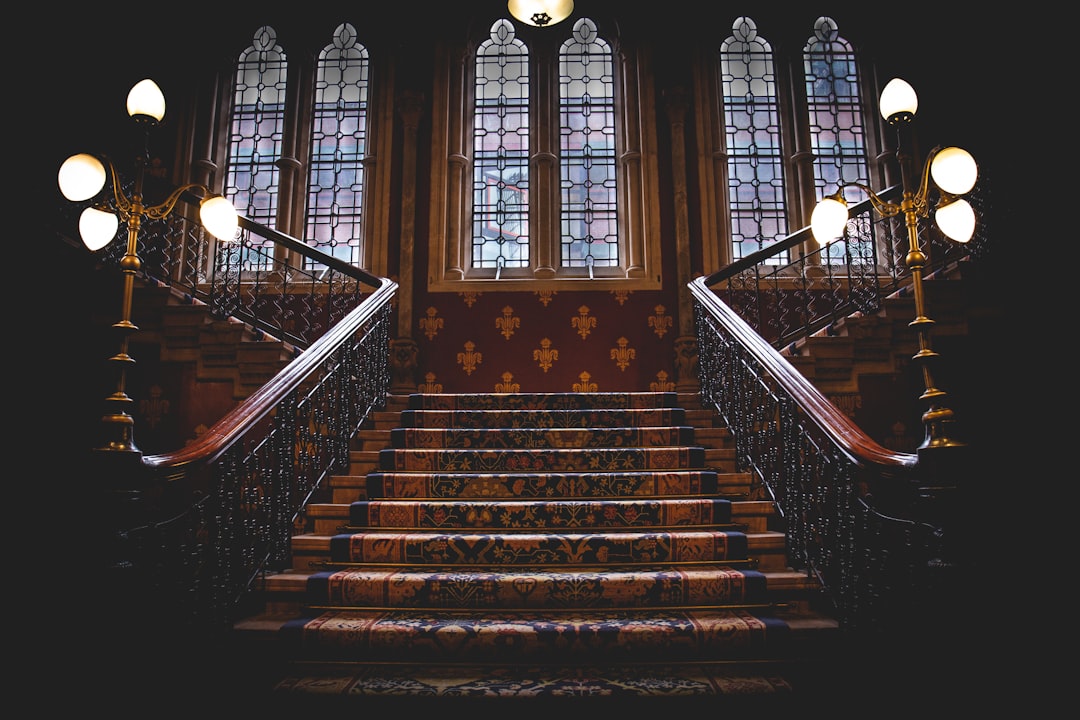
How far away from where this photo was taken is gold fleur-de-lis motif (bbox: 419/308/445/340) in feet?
22.8

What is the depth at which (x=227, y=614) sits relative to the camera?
2.83 metres

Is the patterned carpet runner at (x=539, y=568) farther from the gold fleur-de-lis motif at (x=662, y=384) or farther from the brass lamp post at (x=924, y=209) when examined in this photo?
the gold fleur-de-lis motif at (x=662, y=384)

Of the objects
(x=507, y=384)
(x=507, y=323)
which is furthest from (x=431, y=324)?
(x=507, y=384)

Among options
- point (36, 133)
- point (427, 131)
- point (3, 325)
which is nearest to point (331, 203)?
point (427, 131)

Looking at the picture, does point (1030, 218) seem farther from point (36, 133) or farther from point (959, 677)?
point (36, 133)

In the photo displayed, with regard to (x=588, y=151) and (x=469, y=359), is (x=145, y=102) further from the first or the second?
(x=588, y=151)

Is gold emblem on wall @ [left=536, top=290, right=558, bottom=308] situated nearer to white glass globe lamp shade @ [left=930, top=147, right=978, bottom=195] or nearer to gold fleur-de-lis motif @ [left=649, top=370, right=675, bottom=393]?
gold fleur-de-lis motif @ [left=649, top=370, right=675, bottom=393]

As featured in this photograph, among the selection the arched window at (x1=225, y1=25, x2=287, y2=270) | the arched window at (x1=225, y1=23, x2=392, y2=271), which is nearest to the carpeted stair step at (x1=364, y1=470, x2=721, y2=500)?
the arched window at (x1=225, y1=23, x2=392, y2=271)

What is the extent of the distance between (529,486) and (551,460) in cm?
31

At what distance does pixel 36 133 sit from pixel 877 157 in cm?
850

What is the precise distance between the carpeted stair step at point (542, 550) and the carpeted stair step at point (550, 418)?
1.40 m

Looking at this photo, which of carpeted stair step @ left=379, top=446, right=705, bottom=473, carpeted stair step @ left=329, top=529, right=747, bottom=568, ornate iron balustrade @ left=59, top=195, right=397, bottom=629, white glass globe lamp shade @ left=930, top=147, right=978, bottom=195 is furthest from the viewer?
carpeted stair step @ left=379, top=446, right=705, bottom=473

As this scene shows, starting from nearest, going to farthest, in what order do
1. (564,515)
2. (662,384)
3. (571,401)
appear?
1. (564,515)
2. (571,401)
3. (662,384)

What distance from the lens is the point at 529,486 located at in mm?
3848
